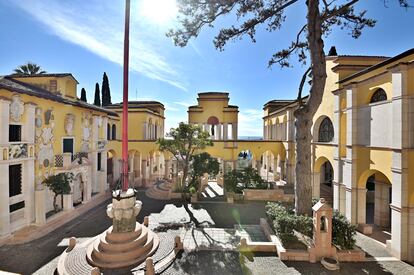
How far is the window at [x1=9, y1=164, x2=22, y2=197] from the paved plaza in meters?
3.40

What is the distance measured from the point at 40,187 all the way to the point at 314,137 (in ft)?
76.6

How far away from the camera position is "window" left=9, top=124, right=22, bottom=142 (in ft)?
45.2

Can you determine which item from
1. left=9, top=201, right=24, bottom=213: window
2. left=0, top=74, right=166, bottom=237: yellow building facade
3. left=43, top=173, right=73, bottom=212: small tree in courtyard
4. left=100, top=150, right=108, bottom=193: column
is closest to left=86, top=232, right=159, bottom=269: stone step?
left=0, top=74, right=166, bottom=237: yellow building facade

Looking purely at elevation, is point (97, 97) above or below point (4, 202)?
above

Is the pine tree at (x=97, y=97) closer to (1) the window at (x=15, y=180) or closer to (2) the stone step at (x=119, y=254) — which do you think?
(1) the window at (x=15, y=180)

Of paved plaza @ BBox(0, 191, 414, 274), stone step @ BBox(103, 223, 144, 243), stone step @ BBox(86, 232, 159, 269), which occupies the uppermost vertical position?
stone step @ BBox(103, 223, 144, 243)

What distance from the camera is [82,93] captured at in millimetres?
38188

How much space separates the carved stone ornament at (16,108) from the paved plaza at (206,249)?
26.2 ft

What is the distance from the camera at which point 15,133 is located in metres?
14.1

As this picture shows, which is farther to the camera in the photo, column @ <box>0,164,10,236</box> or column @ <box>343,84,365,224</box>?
column @ <box>343,84,365,224</box>

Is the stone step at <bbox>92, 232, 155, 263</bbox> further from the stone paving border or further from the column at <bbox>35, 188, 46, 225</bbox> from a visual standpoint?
the column at <bbox>35, 188, 46, 225</bbox>

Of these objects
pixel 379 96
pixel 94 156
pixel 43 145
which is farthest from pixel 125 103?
pixel 379 96

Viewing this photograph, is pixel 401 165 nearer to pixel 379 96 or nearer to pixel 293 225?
pixel 379 96

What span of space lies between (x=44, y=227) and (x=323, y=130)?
23.8 metres
